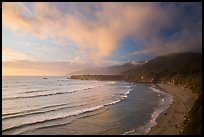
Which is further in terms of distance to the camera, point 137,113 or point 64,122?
point 137,113

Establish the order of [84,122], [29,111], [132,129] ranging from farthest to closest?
[29,111] < [84,122] < [132,129]

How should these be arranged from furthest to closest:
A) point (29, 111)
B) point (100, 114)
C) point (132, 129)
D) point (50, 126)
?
point (29, 111)
point (100, 114)
point (50, 126)
point (132, 129)

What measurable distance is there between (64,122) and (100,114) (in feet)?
15.5

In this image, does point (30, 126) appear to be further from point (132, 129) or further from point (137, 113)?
point (137, 113)

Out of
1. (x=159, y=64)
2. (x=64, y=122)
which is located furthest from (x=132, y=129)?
(x=159, y=64)

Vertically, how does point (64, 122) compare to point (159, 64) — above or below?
below

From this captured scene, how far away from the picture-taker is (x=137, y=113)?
2334 cm

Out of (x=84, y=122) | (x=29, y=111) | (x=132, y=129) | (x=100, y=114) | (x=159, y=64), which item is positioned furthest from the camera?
(x=159, y=64)

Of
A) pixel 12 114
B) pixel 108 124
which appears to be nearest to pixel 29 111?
pixel 12 114

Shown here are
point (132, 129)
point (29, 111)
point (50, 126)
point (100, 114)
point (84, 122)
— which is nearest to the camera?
point (132, 129)

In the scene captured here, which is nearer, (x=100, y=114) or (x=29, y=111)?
(x=100, y=114)

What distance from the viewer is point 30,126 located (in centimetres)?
1792

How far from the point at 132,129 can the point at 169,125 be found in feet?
9.04

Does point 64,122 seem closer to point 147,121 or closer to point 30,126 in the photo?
point 30,126
